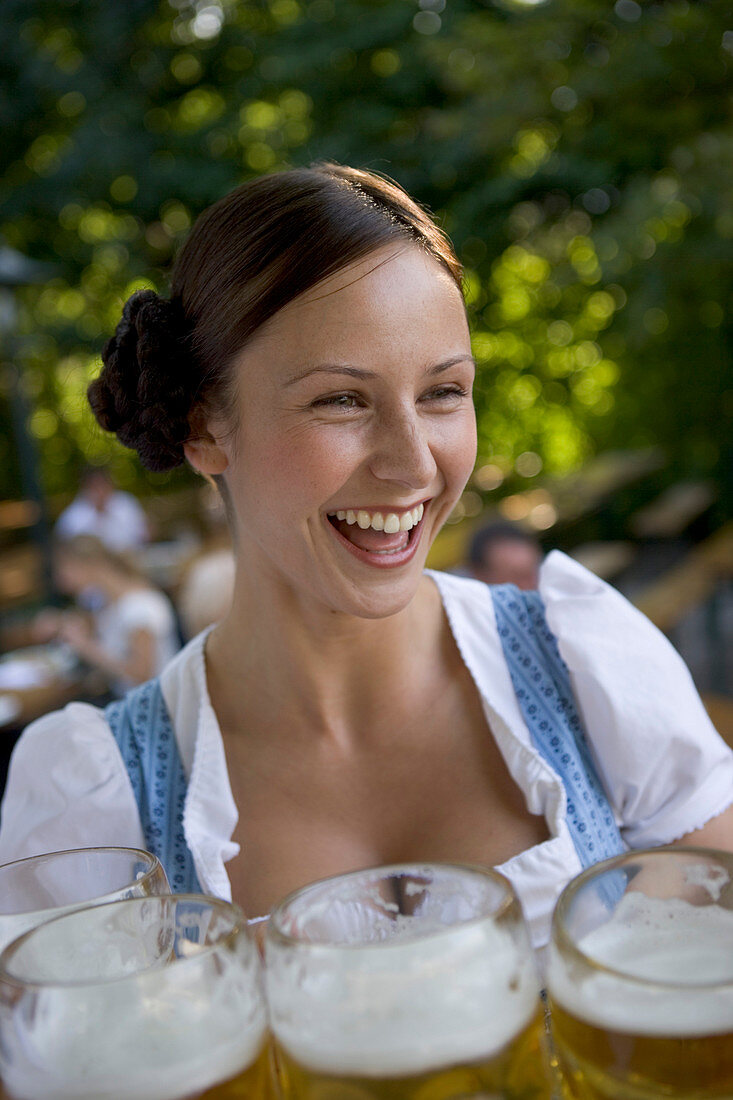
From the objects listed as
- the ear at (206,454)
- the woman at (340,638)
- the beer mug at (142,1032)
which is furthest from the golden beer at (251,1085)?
the ear at (206,454)

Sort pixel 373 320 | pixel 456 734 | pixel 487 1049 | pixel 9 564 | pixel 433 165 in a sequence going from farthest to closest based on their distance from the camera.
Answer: pixel 9 564 → pixel 433 165 → pixel 456 734 → pixel 373 320 → pixel 487 1049

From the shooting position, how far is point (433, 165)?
8.01 metres

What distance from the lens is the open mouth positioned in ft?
3.61

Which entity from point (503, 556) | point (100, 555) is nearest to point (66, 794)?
point (503, 556)

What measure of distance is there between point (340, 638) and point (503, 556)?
2776 mm

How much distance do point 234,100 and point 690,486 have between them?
6.19 m

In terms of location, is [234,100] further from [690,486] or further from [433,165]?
[690,486]

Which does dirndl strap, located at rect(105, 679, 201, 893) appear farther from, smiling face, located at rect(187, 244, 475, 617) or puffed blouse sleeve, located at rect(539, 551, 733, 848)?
puffed blouse sleeve, located at rect(539, 551, 733, 848)

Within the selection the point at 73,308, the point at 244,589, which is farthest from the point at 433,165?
the point at 244,589

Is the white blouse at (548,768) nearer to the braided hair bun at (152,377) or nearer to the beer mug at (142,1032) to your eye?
the braided hair bun at (152,377)

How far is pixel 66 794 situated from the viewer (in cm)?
116

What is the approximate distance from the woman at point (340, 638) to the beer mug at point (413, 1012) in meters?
0.60

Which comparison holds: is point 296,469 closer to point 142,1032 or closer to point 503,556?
point 142,1032

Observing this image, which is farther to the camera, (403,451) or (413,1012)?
(403,451)
